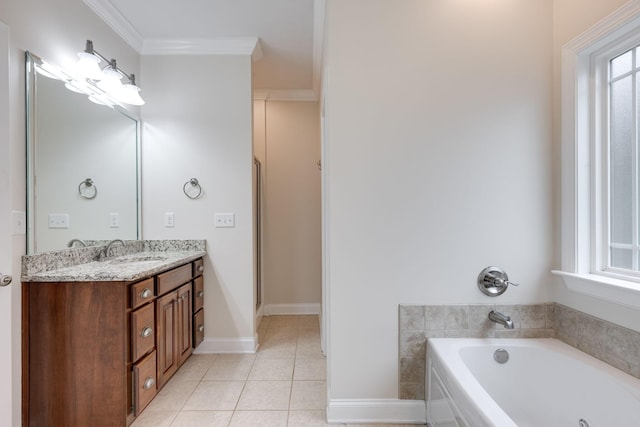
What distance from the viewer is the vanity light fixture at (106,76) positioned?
70.0 inches

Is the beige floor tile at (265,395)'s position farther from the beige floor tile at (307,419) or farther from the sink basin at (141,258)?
the sink basin at (141,258)

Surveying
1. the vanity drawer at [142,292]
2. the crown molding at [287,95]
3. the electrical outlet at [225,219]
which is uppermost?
the crown molding at [287,95]

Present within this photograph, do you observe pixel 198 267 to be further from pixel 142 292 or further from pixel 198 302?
pixel 142 292

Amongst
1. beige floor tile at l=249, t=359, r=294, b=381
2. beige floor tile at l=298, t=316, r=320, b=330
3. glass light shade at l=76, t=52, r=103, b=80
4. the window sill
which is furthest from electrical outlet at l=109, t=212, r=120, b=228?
the window sill

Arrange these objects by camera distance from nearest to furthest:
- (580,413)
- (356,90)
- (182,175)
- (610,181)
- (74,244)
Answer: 1. (580,413)
2. (610,181)
3. (356,90)
4. (74,244)
5. (182,175)

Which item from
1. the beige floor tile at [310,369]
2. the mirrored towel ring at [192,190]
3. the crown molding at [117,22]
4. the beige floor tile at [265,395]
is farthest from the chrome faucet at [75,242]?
the beige floor tile at [310,369]

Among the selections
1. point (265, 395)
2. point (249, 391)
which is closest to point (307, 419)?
point (265, 395)

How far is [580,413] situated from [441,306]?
0.70 metres

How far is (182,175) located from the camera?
244cm

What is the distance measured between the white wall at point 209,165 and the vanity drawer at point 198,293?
59 mm

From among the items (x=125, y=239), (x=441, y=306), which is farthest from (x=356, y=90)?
(x=125, y=239)

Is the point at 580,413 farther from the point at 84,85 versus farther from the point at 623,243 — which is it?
the point at 84,85

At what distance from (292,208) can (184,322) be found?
1655mm

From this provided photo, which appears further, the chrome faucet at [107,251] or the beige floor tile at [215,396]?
the chrome faucet at [107,251]
